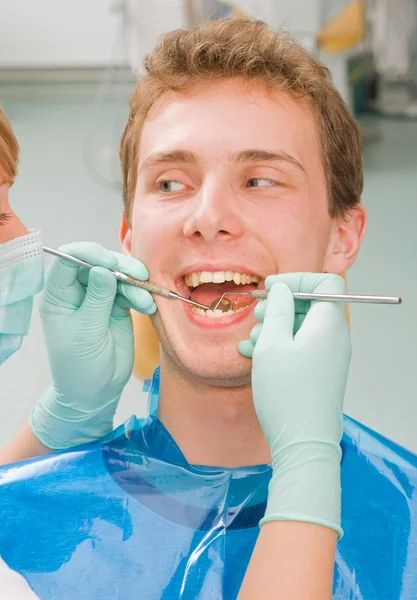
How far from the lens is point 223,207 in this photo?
4.96 ft

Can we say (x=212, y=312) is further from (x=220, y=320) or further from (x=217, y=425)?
(x=217, y=425)

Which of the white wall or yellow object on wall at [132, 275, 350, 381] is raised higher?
the white wall

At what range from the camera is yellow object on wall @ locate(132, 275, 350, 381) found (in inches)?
80.3

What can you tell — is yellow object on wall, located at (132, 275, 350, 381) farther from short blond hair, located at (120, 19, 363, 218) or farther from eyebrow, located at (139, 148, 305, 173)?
eyebrow, located at (139, 148, 305, 173)

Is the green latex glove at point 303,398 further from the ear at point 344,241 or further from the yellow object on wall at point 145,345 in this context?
the yellow object on wall at point 145,345

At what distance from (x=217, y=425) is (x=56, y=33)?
4.82 meters

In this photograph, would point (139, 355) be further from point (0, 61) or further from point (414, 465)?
point (0, 61)

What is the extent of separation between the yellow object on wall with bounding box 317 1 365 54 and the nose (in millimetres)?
2775

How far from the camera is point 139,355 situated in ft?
6.73

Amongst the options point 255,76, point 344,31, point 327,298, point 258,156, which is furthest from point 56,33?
point 327,298

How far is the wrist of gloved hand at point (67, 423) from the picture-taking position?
172 cm

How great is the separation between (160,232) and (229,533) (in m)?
0.54

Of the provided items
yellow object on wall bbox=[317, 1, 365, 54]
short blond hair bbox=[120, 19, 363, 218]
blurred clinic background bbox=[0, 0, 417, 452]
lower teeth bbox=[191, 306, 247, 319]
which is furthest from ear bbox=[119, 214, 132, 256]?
yellow object on wall bbox=[317, 1, 365, 54]

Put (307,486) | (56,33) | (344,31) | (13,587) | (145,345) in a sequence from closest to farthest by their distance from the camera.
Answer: (307,486)
(13,587)
(145,345)
(344,31)
(56,33)
